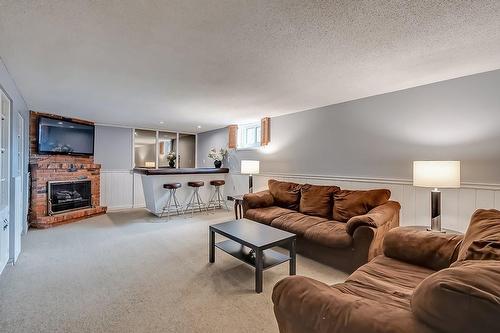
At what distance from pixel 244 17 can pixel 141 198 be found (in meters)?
5.87

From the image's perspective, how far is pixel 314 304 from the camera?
39.0 inches

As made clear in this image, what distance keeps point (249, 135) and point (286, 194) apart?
7.37 feet

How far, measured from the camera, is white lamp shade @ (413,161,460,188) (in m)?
2.32

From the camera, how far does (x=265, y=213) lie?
11.7ft

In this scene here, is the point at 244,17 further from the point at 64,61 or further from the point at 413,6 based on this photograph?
the point at 64,61

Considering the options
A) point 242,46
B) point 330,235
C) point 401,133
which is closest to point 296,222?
point 330,235

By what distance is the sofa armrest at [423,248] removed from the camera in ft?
5.62

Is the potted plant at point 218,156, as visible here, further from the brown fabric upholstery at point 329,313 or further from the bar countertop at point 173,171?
the brown fabric upholstery at point 329,313

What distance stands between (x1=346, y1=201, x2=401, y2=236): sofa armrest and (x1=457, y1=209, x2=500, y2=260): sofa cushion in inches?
30.9

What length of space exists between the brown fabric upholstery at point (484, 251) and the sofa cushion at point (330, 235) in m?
1.27

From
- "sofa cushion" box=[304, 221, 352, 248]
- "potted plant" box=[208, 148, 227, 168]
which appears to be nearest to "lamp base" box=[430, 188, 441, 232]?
"sofa cushion" box=[304, 221, 352, 248]

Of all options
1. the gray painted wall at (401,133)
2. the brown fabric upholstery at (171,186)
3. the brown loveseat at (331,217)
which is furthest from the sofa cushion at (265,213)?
the brown fabric upholstery at (171,186)

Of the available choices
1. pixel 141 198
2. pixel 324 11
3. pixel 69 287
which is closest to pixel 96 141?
pixel 141 198

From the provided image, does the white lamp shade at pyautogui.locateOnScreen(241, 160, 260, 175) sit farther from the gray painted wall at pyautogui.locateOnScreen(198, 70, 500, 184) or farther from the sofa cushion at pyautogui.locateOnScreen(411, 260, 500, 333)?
the sofa cushion at pyautogui.locateOnScreen(411, 260, 500, 333)
